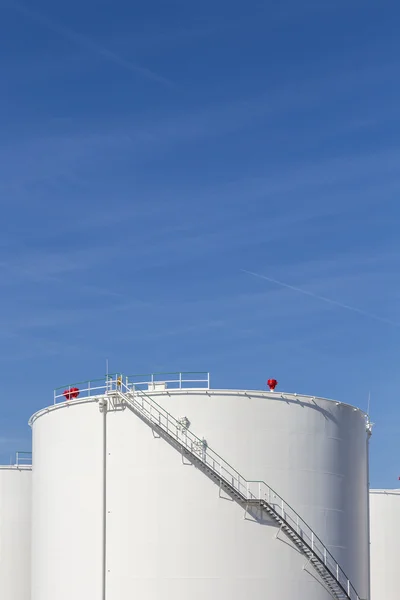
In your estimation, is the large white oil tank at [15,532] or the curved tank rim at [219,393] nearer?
the curved tank rim at [219,393]

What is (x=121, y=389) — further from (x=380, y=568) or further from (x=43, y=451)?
(x=380, y=568)

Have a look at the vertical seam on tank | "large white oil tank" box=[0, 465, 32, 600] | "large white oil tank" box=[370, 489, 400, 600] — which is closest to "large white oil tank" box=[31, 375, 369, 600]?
the vertical seam on tank

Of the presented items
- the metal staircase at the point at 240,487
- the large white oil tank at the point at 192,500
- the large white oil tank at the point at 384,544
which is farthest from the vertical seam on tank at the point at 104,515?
the large white oil tank at the point at 384,544

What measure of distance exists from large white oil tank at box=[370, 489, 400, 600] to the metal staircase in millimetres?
20649

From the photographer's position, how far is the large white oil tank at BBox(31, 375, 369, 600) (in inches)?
1719

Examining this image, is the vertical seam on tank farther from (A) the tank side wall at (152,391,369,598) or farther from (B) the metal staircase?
(A) the tank side wall at (152,391,369,598)

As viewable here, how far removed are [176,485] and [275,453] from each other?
444 cm

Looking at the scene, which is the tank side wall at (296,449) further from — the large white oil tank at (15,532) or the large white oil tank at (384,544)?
the large white oil tank at (15,532)

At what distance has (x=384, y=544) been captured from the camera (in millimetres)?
66062

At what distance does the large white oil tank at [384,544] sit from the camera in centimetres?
6562

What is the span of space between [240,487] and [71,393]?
9371 millimetres

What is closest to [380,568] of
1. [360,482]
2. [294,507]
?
[360,482]

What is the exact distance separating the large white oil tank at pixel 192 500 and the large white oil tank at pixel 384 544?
17995 millimetres

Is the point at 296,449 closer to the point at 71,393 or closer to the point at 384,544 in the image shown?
the point at 71,393
